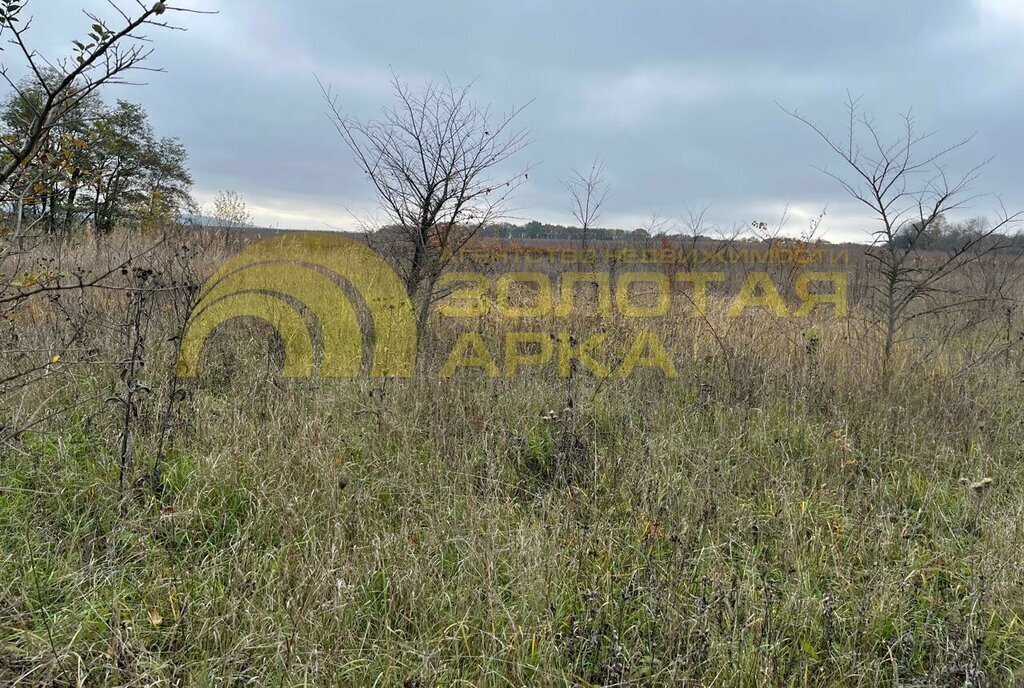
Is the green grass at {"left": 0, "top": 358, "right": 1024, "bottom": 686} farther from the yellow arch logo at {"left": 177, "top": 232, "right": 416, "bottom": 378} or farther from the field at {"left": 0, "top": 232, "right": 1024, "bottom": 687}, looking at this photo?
the yellow arch logo at {"left": 177, "top": 232, "right": 416, "bottom": 378}

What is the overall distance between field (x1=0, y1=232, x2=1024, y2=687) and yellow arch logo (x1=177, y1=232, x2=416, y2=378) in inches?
12.9

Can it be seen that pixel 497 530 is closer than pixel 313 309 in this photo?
Yes

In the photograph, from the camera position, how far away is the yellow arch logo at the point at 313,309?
4250 millimetres

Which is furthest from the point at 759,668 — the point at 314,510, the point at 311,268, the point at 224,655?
the point at 311,268

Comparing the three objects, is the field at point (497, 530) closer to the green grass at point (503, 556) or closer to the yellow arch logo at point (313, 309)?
the green grass at point (503, 556)

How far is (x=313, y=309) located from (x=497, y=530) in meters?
4.31

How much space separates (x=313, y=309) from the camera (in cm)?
583

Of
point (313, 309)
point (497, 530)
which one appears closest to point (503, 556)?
point (497, 530)

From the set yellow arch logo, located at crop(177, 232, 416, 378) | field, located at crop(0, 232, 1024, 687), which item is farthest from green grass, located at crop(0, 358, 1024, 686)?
yellow arch logo, located at crop(177, 232, 416, 378)

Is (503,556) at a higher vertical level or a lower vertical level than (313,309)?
lower

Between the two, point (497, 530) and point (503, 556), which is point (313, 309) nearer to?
point (497, 530)

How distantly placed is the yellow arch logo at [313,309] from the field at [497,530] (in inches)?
12.9

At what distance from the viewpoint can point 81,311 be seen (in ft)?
14.4

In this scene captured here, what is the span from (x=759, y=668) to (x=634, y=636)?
0.38m
